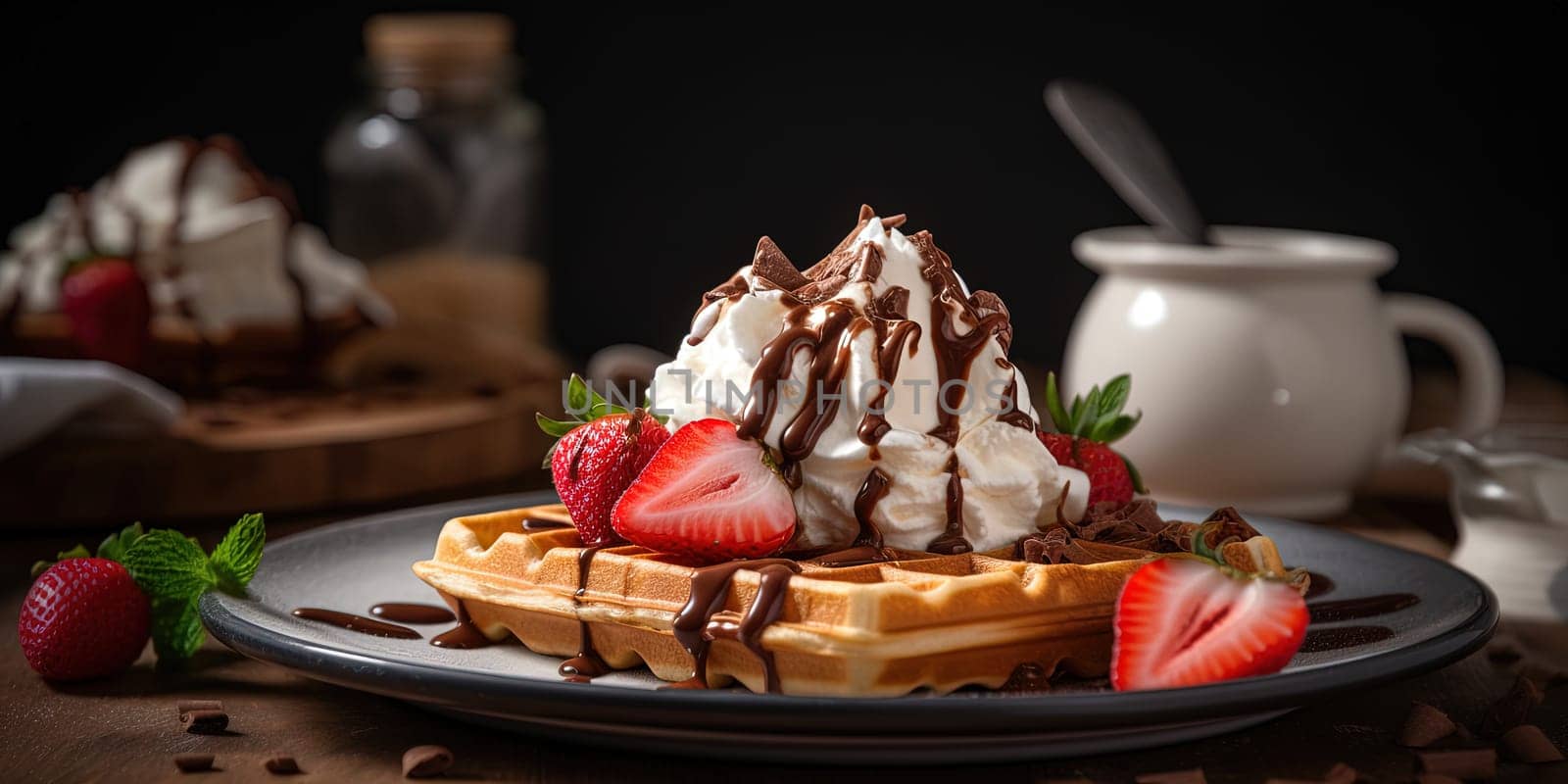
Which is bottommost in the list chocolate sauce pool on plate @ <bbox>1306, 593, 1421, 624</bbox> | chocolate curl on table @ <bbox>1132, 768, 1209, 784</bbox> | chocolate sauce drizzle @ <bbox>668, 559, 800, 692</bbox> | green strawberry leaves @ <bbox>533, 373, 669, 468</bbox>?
chocolate sauce pool on plate @ <bbox>1306, 593, 1421, 624</bbox>

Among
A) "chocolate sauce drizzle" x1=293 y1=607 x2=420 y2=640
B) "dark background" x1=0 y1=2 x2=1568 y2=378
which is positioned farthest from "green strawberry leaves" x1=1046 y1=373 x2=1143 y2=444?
"dark background" x1=0 y1=2 x2=1568 y2=378

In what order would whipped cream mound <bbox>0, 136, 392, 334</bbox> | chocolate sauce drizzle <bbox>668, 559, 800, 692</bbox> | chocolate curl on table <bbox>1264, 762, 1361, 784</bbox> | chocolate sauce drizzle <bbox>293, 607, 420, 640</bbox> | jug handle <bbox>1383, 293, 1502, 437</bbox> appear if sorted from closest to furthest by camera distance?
chocolate curl on table <bbox>1264, 762, 1361, 784</bbox>, chocolate sauce drizzle <bbox>668, 559, 800, 692</bbox>, chocolate sauce drizzle <bbox>293, 607, 420, 640</bbox>, jug handle <bbox>1383, 293, 1502, 437</bbox>, whipped cream mound <bbox>0, 136, 392, 334</bbox>

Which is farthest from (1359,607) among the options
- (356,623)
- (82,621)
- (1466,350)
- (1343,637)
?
(82,621)

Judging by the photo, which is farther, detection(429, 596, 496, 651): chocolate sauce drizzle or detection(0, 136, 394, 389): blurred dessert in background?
detection(0, 136, 394, 389): blurred dessert in background

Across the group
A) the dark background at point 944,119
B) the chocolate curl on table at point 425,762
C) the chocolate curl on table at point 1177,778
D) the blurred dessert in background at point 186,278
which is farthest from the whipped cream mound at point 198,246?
the chocolate curl on table at point 1177,778

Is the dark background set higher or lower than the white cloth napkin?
higher

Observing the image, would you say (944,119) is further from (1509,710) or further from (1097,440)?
(1509,710)

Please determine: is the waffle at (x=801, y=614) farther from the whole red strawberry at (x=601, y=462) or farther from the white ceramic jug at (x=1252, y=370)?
the white ceramic jug at (x=1252, y=370)

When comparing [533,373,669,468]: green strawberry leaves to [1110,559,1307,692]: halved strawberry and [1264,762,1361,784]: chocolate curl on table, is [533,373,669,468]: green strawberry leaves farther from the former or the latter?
[1264,762,1361,784]: chocolate curl on table
